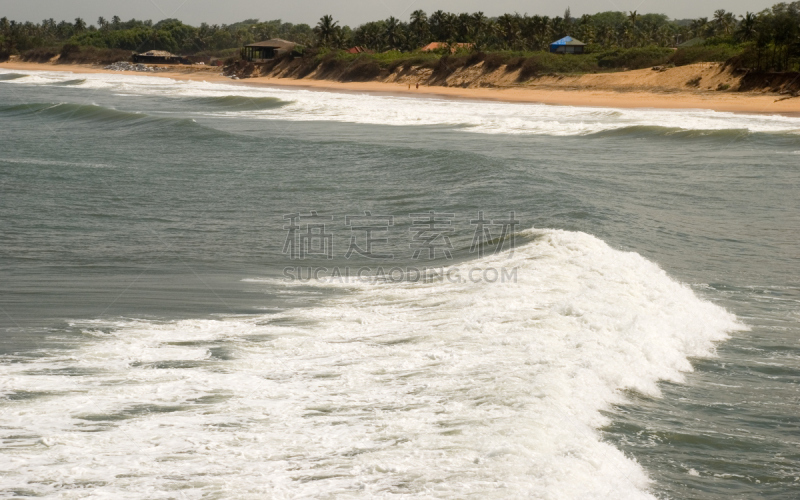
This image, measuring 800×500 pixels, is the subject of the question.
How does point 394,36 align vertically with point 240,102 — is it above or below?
above

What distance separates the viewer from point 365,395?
629cm

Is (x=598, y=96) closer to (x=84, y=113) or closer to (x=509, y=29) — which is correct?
(x=84, y=113)

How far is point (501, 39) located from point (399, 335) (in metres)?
78.9

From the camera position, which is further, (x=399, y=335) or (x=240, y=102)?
(x=240, y=102)

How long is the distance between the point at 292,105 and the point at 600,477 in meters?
38.3

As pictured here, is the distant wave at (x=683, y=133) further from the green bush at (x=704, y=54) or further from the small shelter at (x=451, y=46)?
the small shelter at (x=451, y=46)

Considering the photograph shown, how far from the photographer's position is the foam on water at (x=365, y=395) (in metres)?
5.08

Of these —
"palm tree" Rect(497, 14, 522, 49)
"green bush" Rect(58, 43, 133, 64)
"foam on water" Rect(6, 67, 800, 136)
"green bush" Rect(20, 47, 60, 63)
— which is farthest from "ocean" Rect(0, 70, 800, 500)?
"green bush" Rect(20, 47, 60, 63)

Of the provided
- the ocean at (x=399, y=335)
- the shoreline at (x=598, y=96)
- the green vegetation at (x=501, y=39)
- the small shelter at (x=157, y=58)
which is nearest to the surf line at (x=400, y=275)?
the ocean at (x=399, y=335)

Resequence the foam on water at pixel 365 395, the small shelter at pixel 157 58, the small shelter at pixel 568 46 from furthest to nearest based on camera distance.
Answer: the small shelter at pixel 157 58 → the small shelter at pixel 568 46 → the foam on water at pixel 365 395

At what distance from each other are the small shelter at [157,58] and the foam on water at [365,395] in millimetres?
101190

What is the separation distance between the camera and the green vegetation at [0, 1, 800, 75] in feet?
150

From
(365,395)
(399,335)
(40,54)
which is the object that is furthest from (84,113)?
(40,54)

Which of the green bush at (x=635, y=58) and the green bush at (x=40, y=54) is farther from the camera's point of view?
the green bush at (x=40, y=54)
